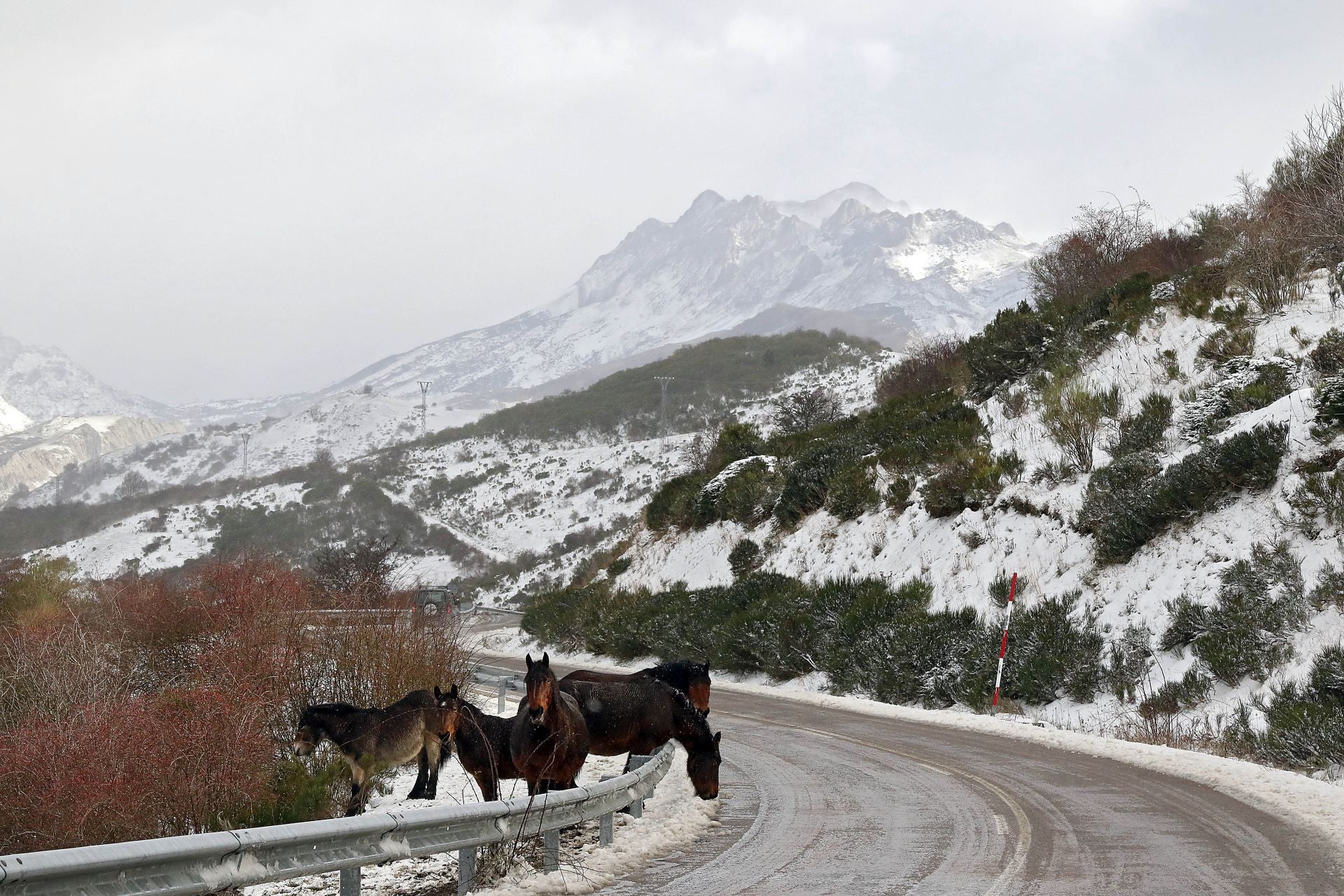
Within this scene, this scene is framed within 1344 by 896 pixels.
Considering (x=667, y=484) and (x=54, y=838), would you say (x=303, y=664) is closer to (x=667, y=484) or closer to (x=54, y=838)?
(x=54, y=838)

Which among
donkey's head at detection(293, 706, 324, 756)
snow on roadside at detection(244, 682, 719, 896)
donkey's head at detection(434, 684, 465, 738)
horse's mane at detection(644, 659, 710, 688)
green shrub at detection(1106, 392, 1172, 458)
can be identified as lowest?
snow on roadside at detection(244, 682, 719, 896)

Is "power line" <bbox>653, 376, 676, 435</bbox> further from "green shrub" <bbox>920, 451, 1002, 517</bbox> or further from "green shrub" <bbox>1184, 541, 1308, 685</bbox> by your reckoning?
"green shrub" <bbox>1184, 541, 1308, 685</bbox>

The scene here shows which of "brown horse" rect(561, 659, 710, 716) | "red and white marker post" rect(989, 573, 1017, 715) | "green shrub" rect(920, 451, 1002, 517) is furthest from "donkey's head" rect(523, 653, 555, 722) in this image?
"green shrub" rect(920, 451, 1002, 517)

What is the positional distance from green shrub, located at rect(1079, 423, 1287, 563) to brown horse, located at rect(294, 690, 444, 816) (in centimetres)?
1437

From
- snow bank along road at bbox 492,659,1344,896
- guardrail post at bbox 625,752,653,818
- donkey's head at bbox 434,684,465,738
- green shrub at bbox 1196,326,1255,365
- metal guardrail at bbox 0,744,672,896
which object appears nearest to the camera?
metal guardrail at bbox 0,744,672,896

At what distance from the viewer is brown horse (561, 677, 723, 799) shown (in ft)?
27.2

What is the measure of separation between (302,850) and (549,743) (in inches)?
99.4

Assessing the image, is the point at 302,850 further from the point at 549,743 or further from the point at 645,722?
the point at 645,722

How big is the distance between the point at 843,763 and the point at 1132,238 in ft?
89.7

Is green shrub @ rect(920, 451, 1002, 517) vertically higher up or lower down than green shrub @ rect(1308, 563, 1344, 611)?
higher up

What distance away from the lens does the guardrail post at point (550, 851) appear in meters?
6.77

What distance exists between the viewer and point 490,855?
21.7ft

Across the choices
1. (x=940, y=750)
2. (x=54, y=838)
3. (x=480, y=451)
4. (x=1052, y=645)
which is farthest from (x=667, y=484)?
(x=480, y=451)

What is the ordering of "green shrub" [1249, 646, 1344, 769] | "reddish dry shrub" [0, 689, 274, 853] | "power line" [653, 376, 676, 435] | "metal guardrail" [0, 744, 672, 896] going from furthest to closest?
"power line" [653, 376, 676, 435] < "green shrub" [1249, 646, 1344, 769] < "reddish dry shrub" [0, 689, 274, 853] < "metal guardrail" [0, 744, 672, 896]
